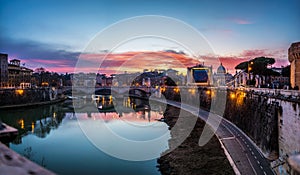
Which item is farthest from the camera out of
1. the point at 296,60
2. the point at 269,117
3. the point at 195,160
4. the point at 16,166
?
the point at 296,60

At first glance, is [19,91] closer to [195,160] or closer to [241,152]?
[195,160]

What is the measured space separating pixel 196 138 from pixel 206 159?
21.8 ft

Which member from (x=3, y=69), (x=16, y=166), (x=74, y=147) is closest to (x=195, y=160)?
(x=74, y=147)

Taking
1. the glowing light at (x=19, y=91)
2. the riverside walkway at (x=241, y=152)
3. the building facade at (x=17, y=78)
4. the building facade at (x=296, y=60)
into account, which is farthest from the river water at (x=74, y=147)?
the building facade at (x=17, y=78)

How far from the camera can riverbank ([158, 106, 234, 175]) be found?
1606cm

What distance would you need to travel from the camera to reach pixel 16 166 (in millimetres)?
1827

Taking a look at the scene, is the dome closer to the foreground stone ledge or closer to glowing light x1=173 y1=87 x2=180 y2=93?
glowing light x1=173 y1=87 x2=180 y2=93

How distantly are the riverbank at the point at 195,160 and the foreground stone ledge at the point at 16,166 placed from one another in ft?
48.8

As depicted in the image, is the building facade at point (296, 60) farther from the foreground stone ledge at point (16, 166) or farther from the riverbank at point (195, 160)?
the foreground stone ledge at point (16, 166)

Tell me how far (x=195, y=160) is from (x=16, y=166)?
1773 centimetres

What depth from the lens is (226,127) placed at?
26422 millimetres

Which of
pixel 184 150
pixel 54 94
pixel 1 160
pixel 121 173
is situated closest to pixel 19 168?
pixel 1 160

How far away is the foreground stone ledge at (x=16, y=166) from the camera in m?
1.74

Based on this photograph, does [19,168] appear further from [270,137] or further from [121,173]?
[270,137]
